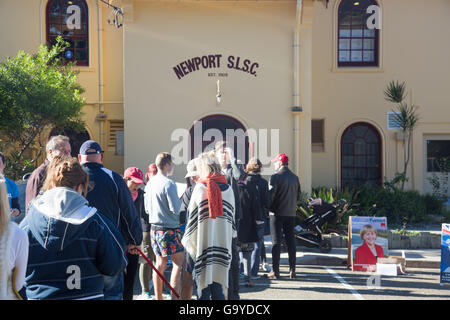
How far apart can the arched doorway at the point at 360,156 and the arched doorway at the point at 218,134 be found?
4.10 m

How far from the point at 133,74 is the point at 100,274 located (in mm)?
9063

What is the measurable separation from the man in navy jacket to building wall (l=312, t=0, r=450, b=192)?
10597mm

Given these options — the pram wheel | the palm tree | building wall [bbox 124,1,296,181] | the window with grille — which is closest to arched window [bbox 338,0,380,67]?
the palm tree

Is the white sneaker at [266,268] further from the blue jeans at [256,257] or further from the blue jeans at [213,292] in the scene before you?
the blue jeans at [213,292]

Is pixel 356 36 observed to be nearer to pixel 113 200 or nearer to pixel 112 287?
pixel 113 200

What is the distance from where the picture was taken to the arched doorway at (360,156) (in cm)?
1495

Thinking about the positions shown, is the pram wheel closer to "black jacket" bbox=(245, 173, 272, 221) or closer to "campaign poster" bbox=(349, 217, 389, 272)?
"campaign poster" bbox=(349, 217, 389, 272)

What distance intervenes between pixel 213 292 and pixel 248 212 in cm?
213

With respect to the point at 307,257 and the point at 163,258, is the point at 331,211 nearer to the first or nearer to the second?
the point at 307,257

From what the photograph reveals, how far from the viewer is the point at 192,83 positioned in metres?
12.1

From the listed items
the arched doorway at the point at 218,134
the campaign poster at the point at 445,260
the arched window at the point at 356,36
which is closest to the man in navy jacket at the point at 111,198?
the campaign poster at the point at 445,260

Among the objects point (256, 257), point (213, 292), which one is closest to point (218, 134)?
point (256, 257)

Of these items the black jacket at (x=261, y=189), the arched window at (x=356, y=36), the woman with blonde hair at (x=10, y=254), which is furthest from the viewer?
the arched window at (x=356, y=36)

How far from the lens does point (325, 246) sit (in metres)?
9.44
